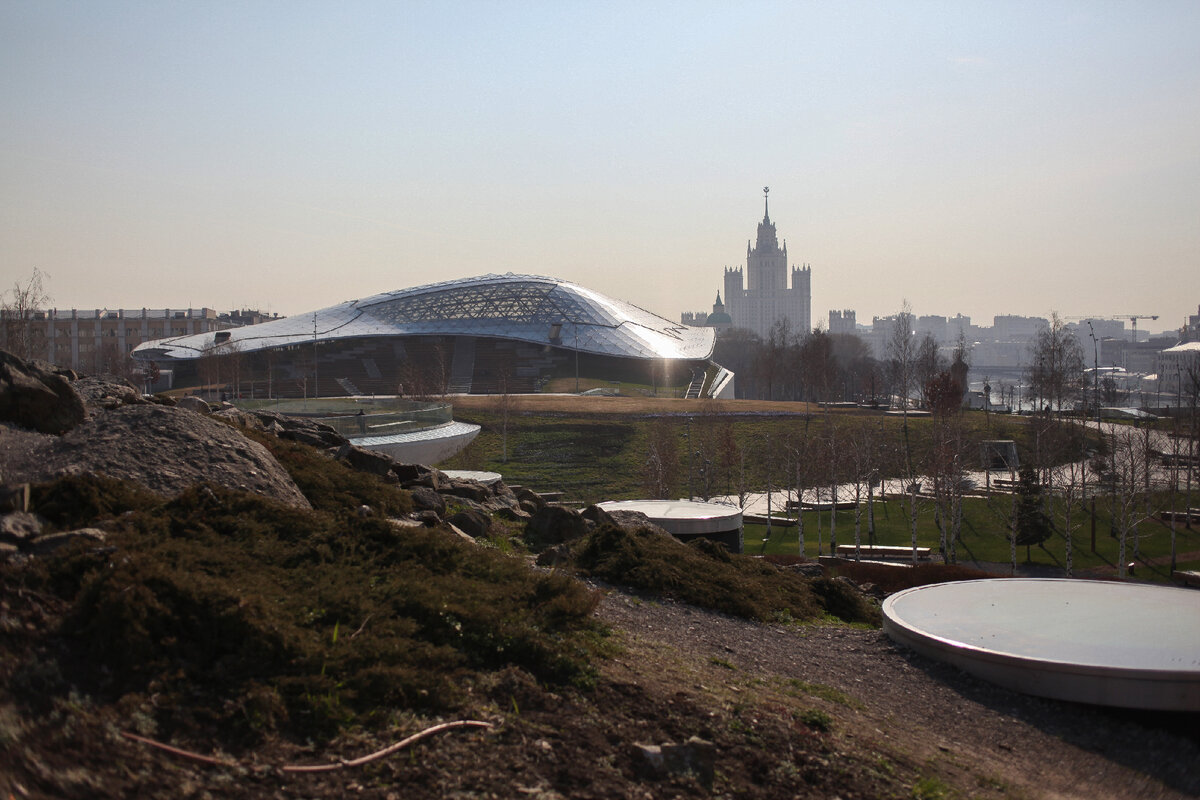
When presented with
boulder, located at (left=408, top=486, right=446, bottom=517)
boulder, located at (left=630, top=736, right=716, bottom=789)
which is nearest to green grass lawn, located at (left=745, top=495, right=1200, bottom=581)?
boulder, located at (left=408, top=486, right=446, bottom=517)

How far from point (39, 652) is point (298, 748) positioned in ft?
4.24

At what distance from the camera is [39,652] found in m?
4.20

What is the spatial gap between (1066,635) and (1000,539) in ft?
60.9

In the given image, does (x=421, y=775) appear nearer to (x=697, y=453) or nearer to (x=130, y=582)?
(x=130, y=582)

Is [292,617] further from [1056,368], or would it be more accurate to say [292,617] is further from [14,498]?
[1056,368]

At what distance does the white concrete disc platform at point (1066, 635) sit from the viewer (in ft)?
22.9

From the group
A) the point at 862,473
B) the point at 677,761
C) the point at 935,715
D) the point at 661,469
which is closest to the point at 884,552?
the point at 862,473

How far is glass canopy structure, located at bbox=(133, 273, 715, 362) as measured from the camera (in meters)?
63.5

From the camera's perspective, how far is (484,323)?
219ft

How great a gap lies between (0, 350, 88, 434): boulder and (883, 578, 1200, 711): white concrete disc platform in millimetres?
7455

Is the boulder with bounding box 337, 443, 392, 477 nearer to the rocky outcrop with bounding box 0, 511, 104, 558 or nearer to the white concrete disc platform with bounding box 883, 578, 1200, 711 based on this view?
the rocky outcrop with bounding box 0, 511, 104, 558

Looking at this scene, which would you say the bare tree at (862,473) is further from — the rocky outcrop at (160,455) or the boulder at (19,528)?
the boulder at (19,528)

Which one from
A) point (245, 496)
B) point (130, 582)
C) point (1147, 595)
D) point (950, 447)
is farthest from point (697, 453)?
point (130, 582)

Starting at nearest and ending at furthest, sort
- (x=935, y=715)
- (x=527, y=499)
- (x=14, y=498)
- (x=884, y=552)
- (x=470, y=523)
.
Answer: (x=14, y=498)
(x=935, y=715)
(x=470, y=523)
(x=527, y=499)
(x=884, y=552)
